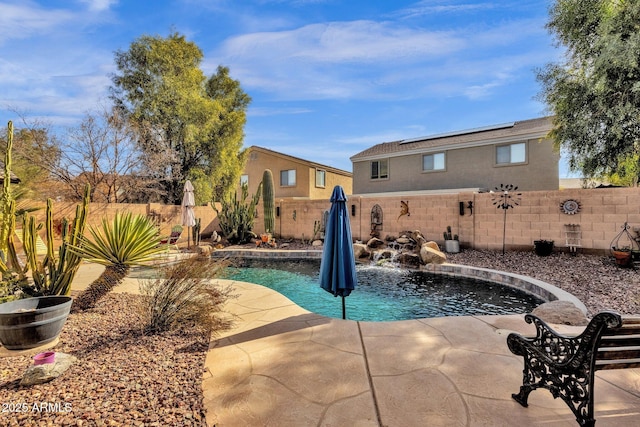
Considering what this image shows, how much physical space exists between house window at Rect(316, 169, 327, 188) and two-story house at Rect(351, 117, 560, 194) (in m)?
3.30

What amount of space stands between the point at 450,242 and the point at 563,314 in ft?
22.0

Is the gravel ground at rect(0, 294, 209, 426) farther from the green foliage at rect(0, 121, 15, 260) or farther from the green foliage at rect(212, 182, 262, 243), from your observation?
the green foliage at rect(212, 182, 262, 243)

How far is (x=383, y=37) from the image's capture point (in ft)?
27.7

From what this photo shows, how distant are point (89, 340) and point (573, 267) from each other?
35.0 feet

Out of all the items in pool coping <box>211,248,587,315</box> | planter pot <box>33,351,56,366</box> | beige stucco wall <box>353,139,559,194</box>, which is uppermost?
beige stucco wall <box>353,139,559,194</box>

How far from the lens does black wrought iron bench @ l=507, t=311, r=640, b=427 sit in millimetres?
1853

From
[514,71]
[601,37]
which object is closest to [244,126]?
[514,71]

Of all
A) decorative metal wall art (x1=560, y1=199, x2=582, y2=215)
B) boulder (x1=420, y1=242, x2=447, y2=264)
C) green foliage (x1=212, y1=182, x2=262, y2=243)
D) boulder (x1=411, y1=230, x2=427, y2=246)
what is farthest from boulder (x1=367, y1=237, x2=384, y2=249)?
green foliage (x1=212, y1=182, x2=262, y2=243)

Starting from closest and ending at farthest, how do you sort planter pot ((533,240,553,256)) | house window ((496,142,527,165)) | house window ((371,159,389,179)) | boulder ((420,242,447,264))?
boulder ((420,242,447,264)) → planter pot ((533,240,553,256)) → house window ((496,142,527,165)) → house window ((371,159,389,179))

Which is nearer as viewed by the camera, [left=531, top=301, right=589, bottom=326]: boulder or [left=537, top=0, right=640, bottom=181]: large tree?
[left=531, top=301, right=589, bottom=326]: boulder

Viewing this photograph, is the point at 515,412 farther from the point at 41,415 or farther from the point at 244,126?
the point at 244,126

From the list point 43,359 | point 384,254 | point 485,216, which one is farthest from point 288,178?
point 43,359

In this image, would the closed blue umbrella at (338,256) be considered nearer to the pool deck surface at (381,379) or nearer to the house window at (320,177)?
the pool deck surface at (381,379)

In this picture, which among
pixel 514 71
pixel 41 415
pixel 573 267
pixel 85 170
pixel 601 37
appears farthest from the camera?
pixel 85 170
